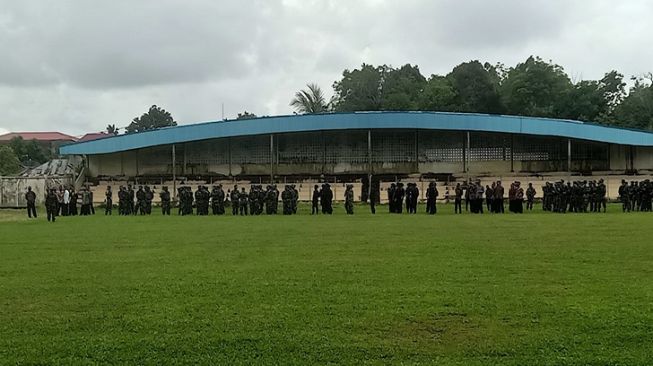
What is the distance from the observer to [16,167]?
225 ft

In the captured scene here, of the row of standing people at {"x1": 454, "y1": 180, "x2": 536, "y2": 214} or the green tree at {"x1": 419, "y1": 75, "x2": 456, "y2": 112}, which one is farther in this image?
the green tree at {"x1": 419, "y1": 75, "x2": 456, "y2": 112}

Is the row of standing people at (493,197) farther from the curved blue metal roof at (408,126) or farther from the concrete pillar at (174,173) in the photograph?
the concrete pillar at (174,173)

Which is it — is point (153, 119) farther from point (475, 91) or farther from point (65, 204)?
point (65, 204)

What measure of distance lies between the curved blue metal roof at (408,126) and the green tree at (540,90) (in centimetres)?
2437

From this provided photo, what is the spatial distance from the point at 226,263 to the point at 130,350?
554 centimetres

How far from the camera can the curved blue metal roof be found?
4412 cm

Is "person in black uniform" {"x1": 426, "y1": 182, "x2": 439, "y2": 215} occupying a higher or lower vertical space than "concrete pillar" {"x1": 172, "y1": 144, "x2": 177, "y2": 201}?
lower

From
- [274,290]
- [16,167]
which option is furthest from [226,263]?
[16,167]

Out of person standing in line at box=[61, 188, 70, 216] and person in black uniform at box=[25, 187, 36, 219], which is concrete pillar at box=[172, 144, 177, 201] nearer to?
person standing in line at box=[61, 188, 70, 216]

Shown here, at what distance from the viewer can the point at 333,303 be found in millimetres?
8305

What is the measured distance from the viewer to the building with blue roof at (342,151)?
45.4 meters

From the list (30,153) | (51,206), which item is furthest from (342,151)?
(30,153)

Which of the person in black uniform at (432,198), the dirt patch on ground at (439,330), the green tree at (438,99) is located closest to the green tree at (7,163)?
the green tree at (438,99)

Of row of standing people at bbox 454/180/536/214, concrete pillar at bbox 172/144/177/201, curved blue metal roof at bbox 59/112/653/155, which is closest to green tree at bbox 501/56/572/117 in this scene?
curved blue metal roof at bbox 59/112/653/155
